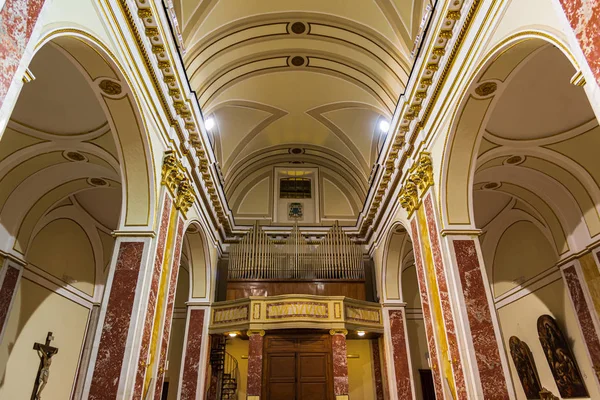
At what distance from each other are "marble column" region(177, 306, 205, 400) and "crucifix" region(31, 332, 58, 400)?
324 centimetres

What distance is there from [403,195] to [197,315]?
283 inches

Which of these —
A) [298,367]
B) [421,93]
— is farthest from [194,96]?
[298,367]

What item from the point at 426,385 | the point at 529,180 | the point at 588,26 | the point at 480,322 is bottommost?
the point at 426,385

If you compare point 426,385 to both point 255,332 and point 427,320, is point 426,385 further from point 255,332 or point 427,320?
point 427,320

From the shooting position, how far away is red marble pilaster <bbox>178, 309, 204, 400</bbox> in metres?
11.1

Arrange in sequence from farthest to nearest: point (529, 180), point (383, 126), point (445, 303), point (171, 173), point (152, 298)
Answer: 1. point (383, 126)
2. point (529, 180)
3. point (171, 173)
4. point (445, 303)
5. point (152, 298)

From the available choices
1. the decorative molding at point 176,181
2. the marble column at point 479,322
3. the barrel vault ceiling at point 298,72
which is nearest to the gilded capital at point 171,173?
the decorative molding at point 176,181

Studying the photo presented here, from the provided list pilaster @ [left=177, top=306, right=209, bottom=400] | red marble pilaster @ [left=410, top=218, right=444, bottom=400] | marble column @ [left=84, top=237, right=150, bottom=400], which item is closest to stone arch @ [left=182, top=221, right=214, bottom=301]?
pilaster @ [left=177, top=306, right=209, bottom=400]

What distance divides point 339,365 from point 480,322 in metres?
5.74

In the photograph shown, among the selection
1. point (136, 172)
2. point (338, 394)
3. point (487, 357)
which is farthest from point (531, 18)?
point (338, 394)

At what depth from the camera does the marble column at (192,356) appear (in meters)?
11.1

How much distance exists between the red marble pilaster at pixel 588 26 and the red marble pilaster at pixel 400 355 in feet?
33.5

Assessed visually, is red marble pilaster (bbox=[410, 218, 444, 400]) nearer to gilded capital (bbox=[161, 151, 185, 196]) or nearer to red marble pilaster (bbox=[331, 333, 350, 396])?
red marble pilaster (bbox=[331, 333, 350, 396])

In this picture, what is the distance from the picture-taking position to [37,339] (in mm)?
9789
